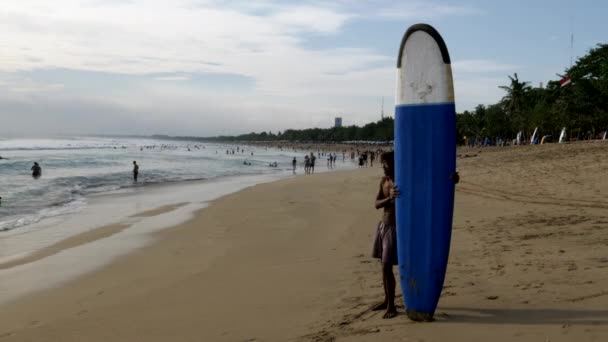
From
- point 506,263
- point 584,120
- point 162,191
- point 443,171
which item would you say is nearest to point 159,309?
point 443,171

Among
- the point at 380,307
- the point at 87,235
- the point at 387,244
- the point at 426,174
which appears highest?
the point at 426,174

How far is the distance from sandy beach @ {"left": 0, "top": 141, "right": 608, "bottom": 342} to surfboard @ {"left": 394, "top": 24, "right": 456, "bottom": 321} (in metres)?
0.36

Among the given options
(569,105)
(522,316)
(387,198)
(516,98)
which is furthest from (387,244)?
(516,98)

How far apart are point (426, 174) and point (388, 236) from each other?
66cm

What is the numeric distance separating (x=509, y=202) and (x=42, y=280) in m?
9.54

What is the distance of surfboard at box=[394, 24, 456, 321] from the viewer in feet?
13.5

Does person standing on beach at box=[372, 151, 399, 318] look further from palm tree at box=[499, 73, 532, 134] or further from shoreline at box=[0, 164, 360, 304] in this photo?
palm tree at box=[499, 73, 532, 134]

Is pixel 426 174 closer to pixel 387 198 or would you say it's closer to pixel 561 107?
pixel 387 198

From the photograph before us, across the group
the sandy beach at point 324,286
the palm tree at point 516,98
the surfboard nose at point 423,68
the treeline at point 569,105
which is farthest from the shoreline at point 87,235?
the palm tree at point 516,98

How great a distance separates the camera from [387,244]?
4.40m

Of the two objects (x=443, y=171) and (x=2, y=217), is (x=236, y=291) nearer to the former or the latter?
(x=443, y=171)

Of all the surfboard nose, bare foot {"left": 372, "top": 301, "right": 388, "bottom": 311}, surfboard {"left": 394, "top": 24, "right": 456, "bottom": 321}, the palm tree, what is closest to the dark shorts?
surfboard {"left": 394, "top": 24, "right": 456, "bottom": 321}

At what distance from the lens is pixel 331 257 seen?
7.09 m

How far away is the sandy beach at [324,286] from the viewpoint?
3.99 m
